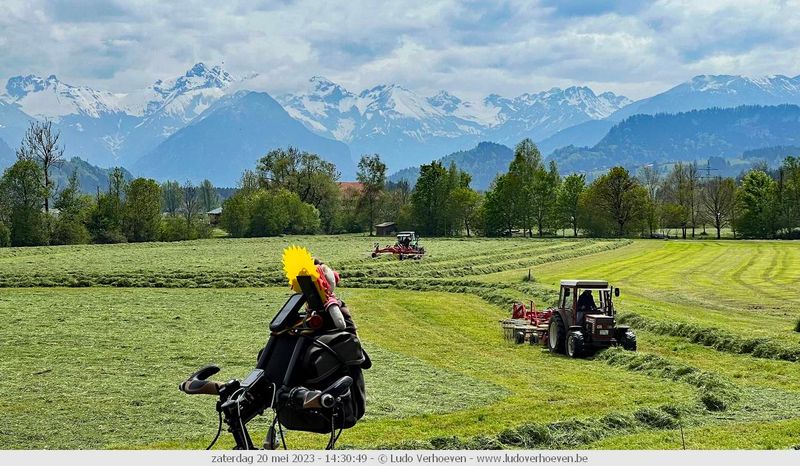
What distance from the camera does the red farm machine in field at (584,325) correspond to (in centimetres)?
2311

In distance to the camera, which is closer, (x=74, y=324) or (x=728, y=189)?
(x=74, y=324)

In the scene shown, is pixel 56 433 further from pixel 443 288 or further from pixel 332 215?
pixel 332 215

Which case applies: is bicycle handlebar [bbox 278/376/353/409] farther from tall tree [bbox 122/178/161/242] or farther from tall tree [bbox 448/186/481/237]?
tall tree [bbox 448/186/481/237]

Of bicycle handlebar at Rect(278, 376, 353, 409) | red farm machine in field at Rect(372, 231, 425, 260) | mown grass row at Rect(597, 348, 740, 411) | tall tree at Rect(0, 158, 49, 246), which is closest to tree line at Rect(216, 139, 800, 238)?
tall tree at Rect(0, 158, 49, 246)

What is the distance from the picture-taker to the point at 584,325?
2372cm

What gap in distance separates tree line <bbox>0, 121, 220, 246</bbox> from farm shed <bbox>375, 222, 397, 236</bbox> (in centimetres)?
2920

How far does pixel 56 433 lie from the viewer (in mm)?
13422

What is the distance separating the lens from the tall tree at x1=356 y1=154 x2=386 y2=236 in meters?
130

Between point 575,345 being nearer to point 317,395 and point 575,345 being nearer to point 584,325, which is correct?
point 584,325

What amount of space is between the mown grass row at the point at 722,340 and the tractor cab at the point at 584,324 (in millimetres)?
2714

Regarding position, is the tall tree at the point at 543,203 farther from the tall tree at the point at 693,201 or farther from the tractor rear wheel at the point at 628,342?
the tractor rear wheel at the point at 628,342
